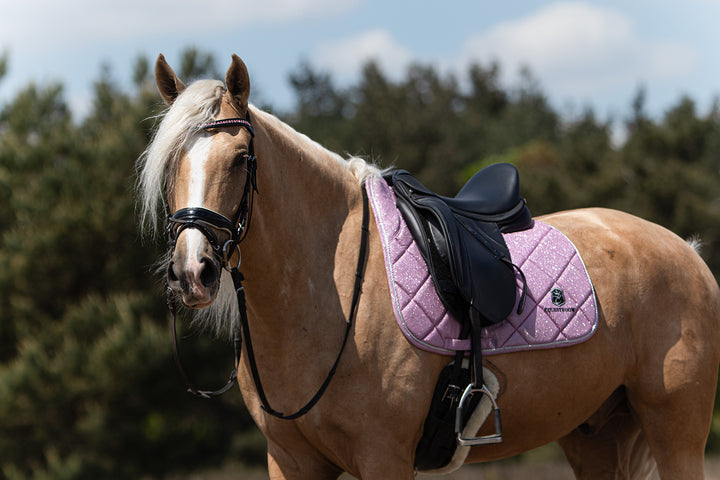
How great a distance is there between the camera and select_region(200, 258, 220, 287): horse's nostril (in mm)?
2225

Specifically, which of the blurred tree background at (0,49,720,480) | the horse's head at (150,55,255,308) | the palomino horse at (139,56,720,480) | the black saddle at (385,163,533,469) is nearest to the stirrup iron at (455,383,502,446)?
the black saddle at (385,163,533,469)

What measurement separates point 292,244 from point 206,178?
50 centimetres

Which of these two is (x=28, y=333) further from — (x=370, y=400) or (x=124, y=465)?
(x=370, y=400)

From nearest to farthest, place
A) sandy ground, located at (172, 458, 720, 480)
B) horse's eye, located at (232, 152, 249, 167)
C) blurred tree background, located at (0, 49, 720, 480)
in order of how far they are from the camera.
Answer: horse's eye, located at (232, 152, 249, 167)
blurred tree background, located at (0, 49, 720, 480)
sandy ground, located at (172, 458, 720, 480)

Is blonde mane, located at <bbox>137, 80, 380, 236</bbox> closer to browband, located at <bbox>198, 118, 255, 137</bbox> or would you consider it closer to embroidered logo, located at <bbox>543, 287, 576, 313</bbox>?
browband, located at <bbox>198, 118, 255, 137</bbox>

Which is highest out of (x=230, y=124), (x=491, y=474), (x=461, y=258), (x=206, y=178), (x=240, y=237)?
(x=230, y=124)

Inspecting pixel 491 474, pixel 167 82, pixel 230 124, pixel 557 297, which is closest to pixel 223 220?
pixel 230 124

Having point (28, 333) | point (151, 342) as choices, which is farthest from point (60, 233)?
point (151, 342)

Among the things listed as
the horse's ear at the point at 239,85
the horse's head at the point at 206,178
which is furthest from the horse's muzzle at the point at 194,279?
the horse's ear at the point at 239,85

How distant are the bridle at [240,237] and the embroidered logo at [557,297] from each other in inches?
35.3

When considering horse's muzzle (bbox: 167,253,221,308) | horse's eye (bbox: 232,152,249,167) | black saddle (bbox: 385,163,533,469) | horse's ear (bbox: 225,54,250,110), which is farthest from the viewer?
black saddle (bbox: 385,163,533,469)

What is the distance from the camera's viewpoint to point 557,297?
3057mm

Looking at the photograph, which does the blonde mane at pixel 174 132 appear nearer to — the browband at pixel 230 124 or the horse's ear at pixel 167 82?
the browband at pixel 230 124

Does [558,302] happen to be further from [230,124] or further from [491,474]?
[491,474]
